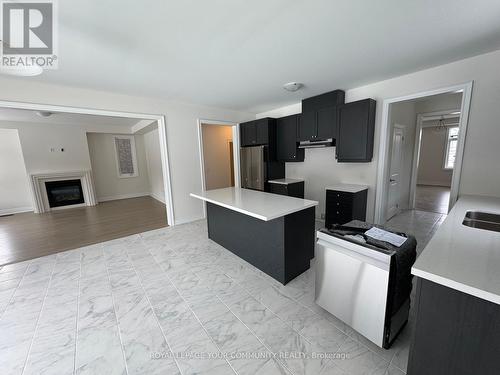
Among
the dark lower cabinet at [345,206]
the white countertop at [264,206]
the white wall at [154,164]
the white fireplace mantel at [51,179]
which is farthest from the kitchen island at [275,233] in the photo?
the white fireplace mantel at [51,179]

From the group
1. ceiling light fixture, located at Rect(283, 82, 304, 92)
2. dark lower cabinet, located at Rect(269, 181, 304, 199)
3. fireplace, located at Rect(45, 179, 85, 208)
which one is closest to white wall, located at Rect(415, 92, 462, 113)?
ceiling light fixture, located at Rect(283, 82, 304, 92)

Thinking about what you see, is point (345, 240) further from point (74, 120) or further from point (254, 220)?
point (74, 120)

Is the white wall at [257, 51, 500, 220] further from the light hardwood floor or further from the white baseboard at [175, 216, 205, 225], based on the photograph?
the light hardwood floor

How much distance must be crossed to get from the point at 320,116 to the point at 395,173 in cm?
199

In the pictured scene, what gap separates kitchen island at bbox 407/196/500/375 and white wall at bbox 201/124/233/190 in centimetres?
526

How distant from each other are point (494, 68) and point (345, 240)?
9.09 feet

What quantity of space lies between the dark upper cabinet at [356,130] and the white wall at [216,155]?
3449 millimetres

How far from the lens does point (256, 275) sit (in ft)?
7.77

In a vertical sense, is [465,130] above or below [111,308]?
above

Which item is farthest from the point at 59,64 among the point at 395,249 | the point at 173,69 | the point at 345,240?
the point at 395,249

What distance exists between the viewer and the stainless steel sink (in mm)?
1695

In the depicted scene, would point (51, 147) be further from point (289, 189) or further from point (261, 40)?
point (261, 40)

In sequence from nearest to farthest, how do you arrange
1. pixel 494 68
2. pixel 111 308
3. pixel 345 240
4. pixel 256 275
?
1. pixel 345 240
2. pixel 111 308
3. pixel 494 68
4. pixel 256 275

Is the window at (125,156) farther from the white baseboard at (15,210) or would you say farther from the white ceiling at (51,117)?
the white baseboard at (15,210)
